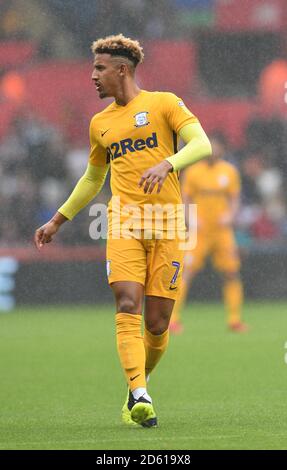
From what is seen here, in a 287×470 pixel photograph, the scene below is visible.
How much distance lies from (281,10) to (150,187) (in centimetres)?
1717

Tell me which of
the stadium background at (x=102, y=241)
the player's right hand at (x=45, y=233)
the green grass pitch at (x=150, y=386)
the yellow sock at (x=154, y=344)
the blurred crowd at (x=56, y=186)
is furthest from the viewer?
the blurred crowd at (x=56, y=186)

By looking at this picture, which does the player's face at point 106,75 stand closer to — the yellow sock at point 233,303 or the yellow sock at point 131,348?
the yellow sock at point 131,348

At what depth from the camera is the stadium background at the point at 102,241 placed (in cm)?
827

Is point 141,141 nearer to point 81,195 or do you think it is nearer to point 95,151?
point 95,151

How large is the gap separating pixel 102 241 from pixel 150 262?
11.1 meters

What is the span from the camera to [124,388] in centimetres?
929

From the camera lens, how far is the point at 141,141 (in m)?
7.36

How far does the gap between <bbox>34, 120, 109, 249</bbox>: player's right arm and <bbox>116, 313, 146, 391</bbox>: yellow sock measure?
86 cm

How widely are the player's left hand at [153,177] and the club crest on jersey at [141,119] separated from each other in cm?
58

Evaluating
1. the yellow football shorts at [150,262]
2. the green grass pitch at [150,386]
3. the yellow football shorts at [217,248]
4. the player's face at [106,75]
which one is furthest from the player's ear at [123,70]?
the yellow football shorts at [217,248]

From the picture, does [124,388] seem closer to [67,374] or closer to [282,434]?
[67,374]

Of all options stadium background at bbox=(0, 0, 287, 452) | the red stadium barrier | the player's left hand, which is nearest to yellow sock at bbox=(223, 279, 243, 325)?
stadium background at bbox=(0, 0, 287, 452)

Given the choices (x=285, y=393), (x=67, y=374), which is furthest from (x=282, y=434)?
(x=67, y=374)

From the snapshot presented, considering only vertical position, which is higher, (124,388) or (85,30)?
(85,30)
